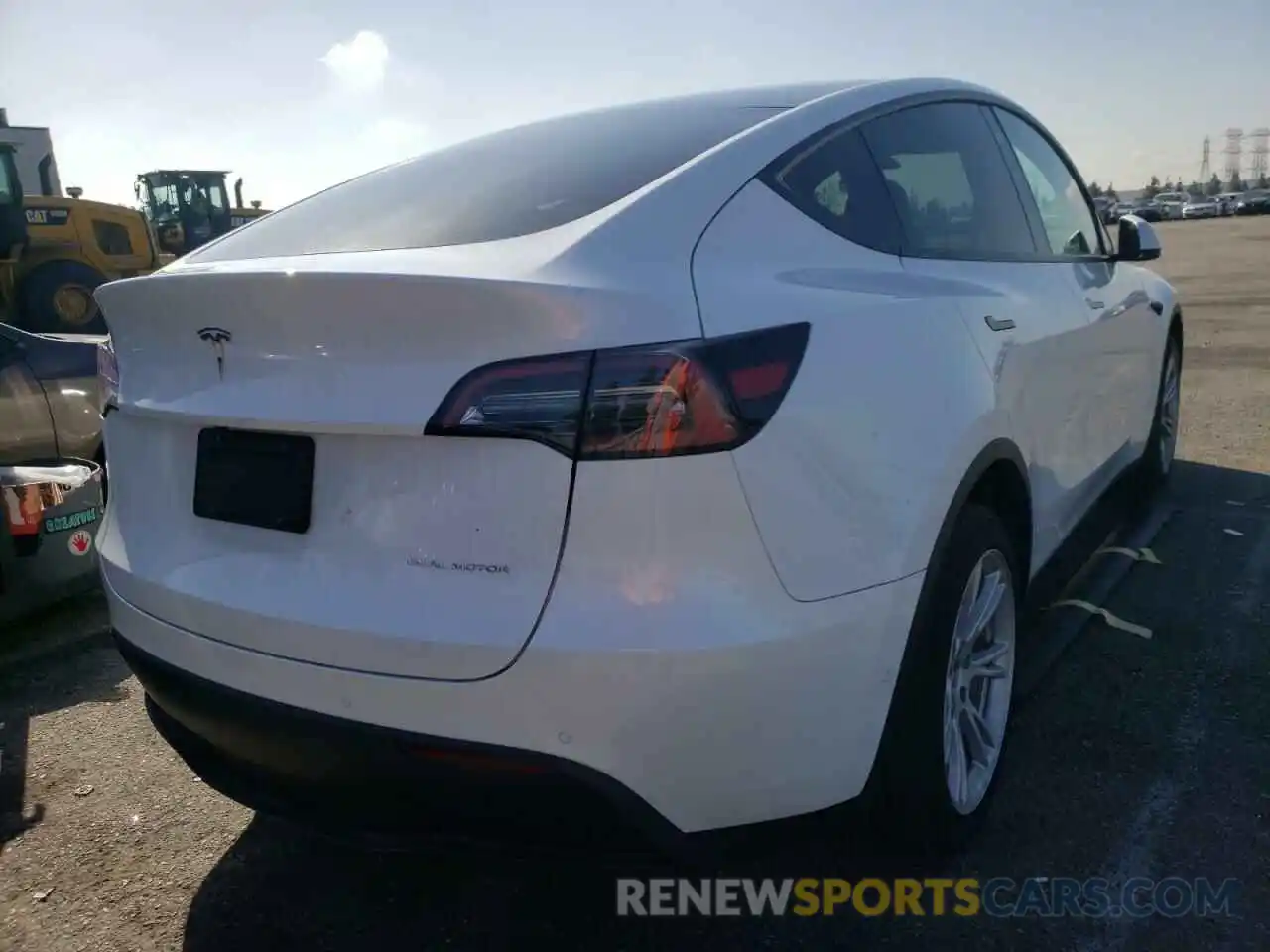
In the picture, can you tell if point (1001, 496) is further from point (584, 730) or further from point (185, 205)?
point (185, 205)

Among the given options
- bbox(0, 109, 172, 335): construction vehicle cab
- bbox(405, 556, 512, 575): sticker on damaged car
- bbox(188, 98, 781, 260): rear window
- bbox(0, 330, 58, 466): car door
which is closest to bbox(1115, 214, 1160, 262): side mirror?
bbox(188, 98, 781, 260): rear window

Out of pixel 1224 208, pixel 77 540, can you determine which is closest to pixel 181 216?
pixel 77 540

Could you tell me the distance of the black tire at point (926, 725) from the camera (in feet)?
6.73

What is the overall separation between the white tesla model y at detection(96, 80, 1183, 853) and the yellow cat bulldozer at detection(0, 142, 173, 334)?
1353 cm

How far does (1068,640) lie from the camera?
3.57 meters

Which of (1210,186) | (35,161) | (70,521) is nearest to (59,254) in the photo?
(35,161)

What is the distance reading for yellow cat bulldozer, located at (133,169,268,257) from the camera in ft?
64.7

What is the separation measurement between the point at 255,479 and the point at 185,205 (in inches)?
802

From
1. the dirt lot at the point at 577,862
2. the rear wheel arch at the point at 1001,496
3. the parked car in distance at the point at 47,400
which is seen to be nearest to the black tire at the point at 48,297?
the parked car in distance at the point at 47,400

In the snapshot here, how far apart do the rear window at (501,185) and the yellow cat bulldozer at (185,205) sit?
18.7 meters

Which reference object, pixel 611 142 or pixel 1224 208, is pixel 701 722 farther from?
pixel 1224 208

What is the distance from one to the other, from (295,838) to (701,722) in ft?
4.70

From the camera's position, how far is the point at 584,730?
5.50 ft

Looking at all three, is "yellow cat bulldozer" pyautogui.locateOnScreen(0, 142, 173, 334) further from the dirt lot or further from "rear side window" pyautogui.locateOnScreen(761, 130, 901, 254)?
"rear side window" pyautogui.locateOnScreen(761, 130, 901, 254)
